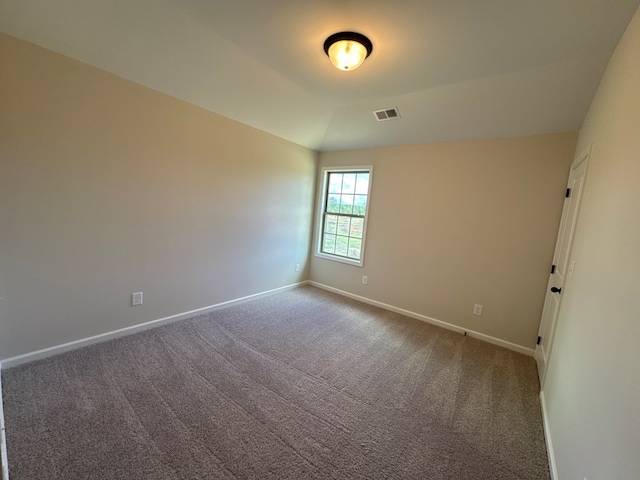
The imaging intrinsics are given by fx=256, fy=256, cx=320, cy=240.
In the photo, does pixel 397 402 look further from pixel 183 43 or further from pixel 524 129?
pixel 183 43

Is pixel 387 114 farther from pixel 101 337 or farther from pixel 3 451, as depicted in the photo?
pixel 3 451

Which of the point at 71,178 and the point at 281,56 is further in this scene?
the point at 281,56

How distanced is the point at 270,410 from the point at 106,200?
224 cm

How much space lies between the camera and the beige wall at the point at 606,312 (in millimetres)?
939

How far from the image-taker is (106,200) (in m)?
2.28

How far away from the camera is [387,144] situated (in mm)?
3641

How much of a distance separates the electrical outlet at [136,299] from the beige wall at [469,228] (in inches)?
112

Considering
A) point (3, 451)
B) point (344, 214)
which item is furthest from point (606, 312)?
point (344, 214)

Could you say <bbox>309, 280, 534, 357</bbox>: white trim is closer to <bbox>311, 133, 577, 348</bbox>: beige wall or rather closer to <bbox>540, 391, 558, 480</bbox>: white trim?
<bbox>311, 133, 577, 348</bbox>: beige wall

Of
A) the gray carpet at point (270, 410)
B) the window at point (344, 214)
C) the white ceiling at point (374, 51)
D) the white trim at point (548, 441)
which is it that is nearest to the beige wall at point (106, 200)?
the white ceiling at point (374, 51)

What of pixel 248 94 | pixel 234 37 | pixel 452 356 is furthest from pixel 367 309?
pixel 234 37

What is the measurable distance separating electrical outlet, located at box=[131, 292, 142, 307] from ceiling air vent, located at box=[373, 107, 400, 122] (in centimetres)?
331

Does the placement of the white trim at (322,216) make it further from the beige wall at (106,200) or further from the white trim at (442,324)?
the beige wall at (106,200)

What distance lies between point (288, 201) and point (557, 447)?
12.0 feet
